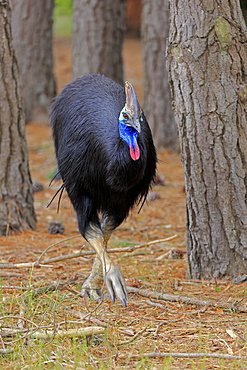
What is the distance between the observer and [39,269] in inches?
208

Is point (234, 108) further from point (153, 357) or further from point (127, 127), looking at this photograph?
point (153, 357)

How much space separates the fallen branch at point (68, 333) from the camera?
138 inches

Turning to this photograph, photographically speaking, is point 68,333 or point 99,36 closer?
point 68,333

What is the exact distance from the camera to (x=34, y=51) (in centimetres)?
1253

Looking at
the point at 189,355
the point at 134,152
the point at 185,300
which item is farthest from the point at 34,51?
the point at 189,355

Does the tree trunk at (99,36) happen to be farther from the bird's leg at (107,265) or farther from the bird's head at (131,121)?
the bird's head at (131,121)

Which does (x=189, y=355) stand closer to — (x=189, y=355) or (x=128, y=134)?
(x=189, y=355)

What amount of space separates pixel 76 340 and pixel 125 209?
1505mm

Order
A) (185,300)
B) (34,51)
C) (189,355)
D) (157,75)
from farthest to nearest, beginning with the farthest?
(34,51) < (157,75) < (185,300) < (189,355)

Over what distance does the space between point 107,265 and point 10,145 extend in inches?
86.3

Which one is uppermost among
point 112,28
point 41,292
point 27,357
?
point 112,28

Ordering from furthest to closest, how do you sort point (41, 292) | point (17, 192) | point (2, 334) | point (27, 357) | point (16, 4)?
point (16, 4)
point (17, 192)
point (41, 292)
point (2, 334)
point (27, 357)

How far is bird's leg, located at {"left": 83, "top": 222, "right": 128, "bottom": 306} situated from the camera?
13.7 ft

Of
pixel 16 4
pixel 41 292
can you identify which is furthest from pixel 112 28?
pixel 41 292
